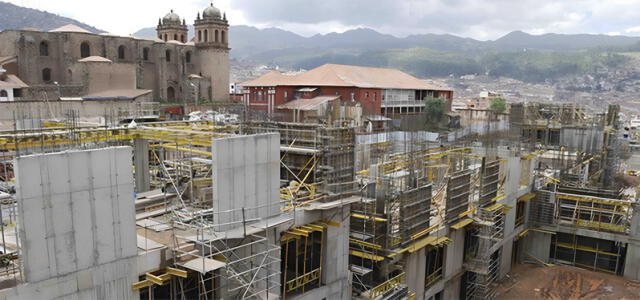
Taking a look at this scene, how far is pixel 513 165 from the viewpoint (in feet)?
87.1

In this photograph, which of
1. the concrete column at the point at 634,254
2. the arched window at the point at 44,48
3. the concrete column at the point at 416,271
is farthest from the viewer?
the arched window at the point at 44,48

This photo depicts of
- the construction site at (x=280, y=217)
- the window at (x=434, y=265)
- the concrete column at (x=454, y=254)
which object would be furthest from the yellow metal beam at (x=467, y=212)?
the window at (x=434, y=265)

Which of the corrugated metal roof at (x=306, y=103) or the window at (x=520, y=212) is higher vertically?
the corrugated metal roof at (x=306, y=103)

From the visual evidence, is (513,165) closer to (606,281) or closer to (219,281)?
(606,281)

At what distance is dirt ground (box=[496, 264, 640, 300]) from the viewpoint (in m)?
24.8

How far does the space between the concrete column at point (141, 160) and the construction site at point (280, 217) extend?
6 centimetres

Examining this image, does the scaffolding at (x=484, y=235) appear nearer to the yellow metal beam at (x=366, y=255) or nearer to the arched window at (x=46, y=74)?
the yellow metal beam at (x=366, y=255)

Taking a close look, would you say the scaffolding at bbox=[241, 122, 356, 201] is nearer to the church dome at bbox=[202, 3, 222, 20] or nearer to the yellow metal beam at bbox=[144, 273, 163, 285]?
the yellow metal beam at bbox=[144, 273, 163, 285]

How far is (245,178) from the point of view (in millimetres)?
13398

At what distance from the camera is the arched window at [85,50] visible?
65.6 meters

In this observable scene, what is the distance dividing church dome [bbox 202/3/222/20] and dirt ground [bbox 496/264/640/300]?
62.1 meters

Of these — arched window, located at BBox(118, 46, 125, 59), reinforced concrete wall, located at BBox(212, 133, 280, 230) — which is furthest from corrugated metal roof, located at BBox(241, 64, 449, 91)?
reinforced concrete wall, located at BBox(212, 133, 280, 230)

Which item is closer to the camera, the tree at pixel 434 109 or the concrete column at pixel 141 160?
the concrete column at pixel 141 160

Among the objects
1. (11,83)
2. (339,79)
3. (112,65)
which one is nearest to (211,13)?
(112,65)
